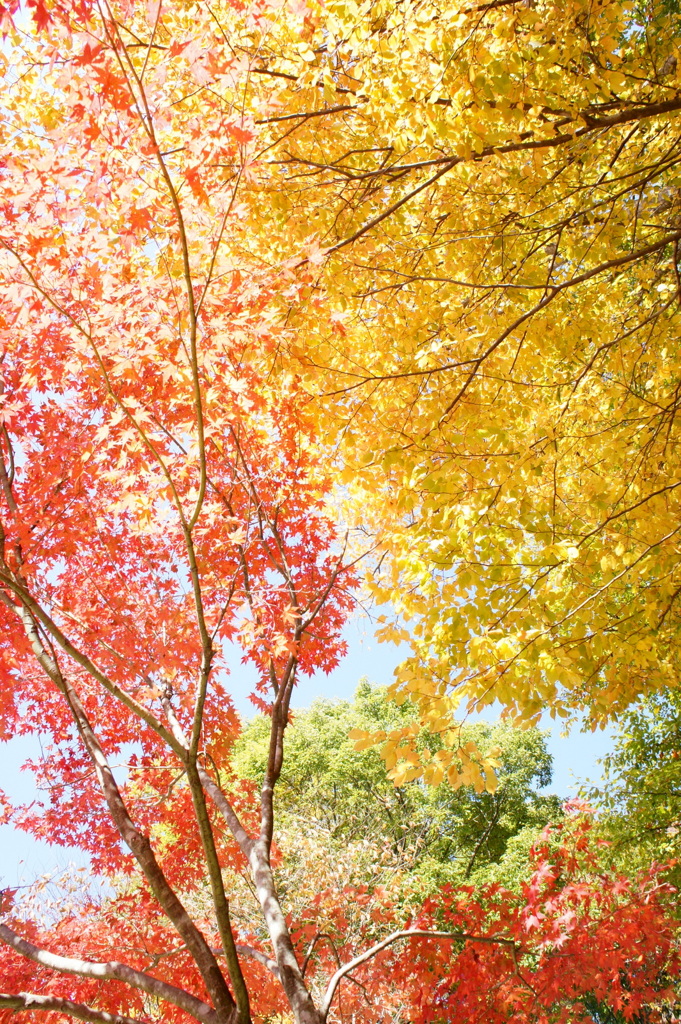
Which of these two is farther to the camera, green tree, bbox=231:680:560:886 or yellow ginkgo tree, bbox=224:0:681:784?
green tree, bbox=231:680:560:886

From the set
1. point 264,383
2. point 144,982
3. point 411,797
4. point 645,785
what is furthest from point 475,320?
point 411,797

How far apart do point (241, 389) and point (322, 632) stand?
208cm

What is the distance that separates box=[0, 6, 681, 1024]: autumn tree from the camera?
2.89 m

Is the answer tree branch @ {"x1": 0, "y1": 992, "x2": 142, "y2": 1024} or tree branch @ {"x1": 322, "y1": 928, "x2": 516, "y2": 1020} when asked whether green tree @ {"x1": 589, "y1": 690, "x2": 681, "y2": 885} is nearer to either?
tree branch @ {"x1": 322, "y1": 928, "x2": 516, "y2": 1020}

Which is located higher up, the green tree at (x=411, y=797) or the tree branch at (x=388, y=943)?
the green tree at (x=411, y=797)

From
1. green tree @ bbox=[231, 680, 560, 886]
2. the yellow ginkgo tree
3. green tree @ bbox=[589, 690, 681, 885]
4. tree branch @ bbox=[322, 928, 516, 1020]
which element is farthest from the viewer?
green tree @ bbox=[231, 680, 560, 886]

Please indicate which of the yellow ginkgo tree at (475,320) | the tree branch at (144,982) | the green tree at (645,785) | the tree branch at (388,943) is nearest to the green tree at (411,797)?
the green tree at (645,785)

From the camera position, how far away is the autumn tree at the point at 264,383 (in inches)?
114

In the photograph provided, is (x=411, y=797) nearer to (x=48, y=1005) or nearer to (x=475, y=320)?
(x=48, y=1005)

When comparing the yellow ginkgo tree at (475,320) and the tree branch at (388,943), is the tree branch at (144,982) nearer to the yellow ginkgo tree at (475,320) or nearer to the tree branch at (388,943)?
the tree branch at (388,943)

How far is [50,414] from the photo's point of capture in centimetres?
456

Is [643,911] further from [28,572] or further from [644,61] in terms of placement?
[644,61]

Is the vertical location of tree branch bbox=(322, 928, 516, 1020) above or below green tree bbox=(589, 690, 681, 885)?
below

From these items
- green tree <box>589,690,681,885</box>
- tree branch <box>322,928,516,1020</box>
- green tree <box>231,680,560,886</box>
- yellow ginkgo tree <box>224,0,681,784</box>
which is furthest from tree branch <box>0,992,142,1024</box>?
green tree <box>231,680,560,886</box>
